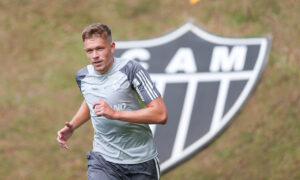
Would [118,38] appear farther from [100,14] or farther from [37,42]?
[37,42]

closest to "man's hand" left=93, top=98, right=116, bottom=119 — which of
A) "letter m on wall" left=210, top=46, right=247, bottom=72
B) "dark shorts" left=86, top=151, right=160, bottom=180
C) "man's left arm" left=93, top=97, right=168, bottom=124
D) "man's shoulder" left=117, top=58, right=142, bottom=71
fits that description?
"man's left arm" left=93, top=97, right=168, bottom=124

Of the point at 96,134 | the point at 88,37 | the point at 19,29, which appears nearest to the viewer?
the point at 88,37

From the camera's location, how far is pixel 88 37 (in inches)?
163

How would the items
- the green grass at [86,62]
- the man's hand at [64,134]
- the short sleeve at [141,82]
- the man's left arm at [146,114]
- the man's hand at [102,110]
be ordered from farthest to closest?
the green grass at [86,62] → the man's hand at [64,134] → the short sleeve at [141,82] → the man's left arm at [146,114] → the man's hand at [102,110]

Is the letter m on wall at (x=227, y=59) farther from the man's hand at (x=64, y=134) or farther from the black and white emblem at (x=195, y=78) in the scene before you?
the man's hand at (x=64, y=134)

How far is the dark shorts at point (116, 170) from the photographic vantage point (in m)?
4.30

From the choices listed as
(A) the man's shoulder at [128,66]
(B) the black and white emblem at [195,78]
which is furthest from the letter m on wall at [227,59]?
(A) the man's shoulder at [128,66]

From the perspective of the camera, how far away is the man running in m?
4.10

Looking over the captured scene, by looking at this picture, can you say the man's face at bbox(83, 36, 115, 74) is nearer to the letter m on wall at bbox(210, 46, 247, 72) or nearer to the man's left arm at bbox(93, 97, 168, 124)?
the man's left arm at bbox(93, 97, 168, 124)

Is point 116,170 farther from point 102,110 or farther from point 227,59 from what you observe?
point 227,59

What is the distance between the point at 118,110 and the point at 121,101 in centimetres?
9

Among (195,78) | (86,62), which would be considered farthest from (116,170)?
(86,62)

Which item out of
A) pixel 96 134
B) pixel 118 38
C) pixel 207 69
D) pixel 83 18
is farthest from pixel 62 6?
pixel 96 134

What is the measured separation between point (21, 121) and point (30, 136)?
26 cm
